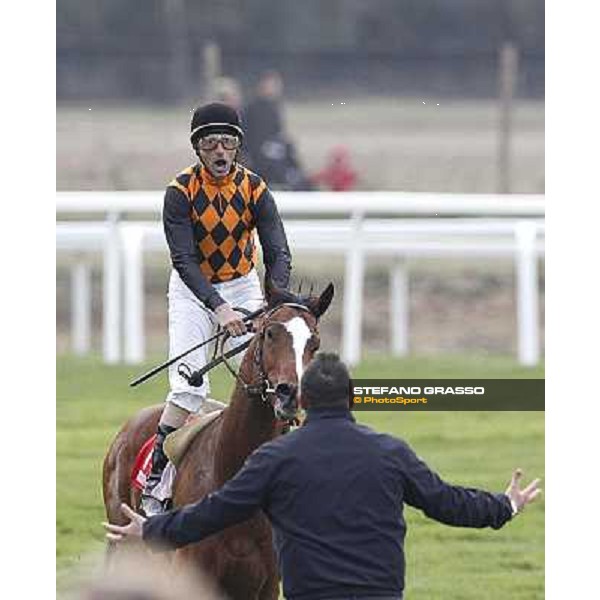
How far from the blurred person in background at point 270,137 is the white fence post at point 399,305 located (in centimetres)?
120

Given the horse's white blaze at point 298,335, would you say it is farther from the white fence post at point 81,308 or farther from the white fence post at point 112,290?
the white fence post at point 81,308

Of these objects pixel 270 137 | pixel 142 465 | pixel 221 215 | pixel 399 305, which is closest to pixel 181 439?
pixel 142 465

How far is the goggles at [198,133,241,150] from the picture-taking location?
283 inches

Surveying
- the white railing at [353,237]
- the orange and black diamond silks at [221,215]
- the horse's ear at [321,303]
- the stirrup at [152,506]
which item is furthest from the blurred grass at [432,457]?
the horse's ear at [321,303]

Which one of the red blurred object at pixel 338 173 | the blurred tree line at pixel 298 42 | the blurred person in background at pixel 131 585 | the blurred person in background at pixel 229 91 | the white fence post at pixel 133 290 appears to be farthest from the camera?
the red blurred object at pixel 338 173

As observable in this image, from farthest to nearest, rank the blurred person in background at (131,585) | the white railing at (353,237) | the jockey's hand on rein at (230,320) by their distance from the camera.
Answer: the white railing at (353,237) → the jockey's hand on rein at (230,320) → the blurred person in background at (131,585)

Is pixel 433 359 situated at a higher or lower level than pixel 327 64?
lower

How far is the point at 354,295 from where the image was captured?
13.1m

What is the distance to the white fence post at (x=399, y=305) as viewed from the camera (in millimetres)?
13867

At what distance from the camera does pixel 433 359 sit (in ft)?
45.2
